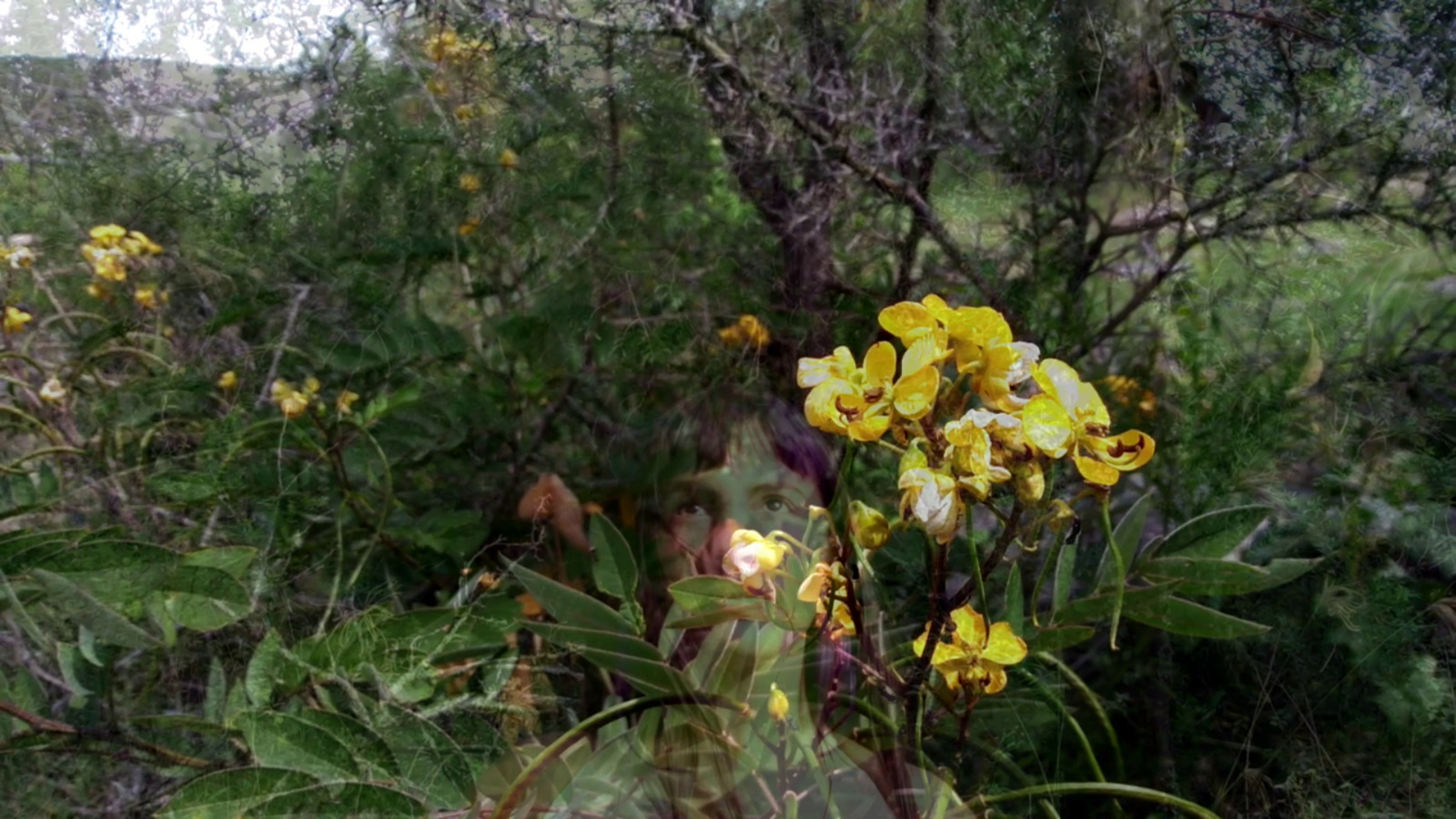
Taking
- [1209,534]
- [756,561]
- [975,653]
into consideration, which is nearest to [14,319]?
[756,561]

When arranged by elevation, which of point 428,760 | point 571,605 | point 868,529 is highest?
point 868,529

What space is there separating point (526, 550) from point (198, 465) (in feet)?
1.12

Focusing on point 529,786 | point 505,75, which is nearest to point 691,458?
point 529,786

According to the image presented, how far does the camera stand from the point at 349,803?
74 centimetres

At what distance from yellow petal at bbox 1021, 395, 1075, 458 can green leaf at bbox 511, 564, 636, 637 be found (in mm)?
349

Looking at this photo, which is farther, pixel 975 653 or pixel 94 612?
pixel 94 612

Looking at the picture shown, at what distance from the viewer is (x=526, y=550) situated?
106 cm

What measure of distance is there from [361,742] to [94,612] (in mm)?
202

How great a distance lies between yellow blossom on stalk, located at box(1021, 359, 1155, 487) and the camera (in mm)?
563

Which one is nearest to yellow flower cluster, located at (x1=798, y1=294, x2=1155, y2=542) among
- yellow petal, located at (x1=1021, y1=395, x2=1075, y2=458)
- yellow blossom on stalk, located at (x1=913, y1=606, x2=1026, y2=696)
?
yellow petal, located at (x1=1021, y1=395, x2=1075, y2=458)

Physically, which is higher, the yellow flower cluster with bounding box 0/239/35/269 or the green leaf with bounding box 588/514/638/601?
the yellow flower cluster with bounding box 0/239/35/269

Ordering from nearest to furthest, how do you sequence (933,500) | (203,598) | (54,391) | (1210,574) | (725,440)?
(933,500) < (1210,574) < (203,598) < (725,440) < (54,391)

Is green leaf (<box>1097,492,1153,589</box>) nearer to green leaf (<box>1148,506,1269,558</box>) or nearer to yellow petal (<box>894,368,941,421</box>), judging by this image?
green leaf (<box>1148,506,1269,558</box>)

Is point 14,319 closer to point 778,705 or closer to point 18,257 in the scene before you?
point 18,257
